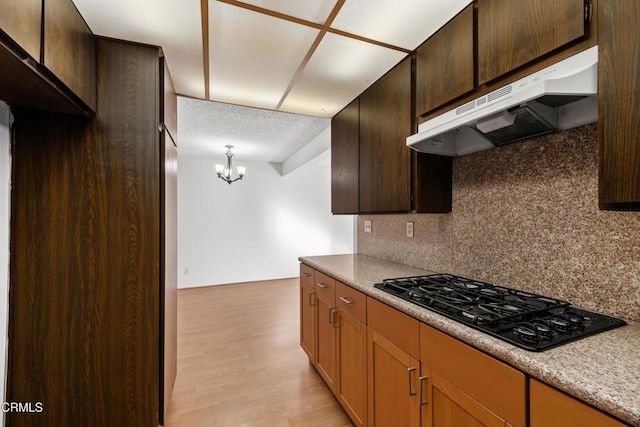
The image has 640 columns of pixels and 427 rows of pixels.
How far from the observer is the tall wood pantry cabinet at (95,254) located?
1419mm

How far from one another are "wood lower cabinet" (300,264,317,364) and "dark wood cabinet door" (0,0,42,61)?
1979 millimetres

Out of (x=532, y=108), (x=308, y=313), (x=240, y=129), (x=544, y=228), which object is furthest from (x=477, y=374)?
(x=240, y=129)

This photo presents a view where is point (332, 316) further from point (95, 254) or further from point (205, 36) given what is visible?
point (205, 36)

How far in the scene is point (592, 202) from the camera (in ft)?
3.60

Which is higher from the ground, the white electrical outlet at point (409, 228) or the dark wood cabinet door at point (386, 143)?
the dark wood cabinet door at point (386, 143)

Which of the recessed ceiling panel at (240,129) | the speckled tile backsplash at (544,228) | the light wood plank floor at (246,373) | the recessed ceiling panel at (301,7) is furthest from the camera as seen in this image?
the recessed ceiling panel at (240,129)

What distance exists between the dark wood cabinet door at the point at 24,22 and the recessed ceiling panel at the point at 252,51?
0.64 meters

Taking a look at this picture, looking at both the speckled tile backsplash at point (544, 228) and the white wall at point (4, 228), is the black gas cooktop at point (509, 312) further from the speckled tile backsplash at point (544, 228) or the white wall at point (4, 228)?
the white wall at point (4, 228)

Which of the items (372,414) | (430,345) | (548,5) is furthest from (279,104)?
(372,414)

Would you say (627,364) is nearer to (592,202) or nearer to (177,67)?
(592,202)

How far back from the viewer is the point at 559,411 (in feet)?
2.23

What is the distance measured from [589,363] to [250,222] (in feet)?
17.3

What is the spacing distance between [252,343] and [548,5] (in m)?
3.24

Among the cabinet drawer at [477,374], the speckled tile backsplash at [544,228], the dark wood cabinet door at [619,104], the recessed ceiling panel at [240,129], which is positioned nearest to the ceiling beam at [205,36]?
the recessed ceiling panel at [240,129]
